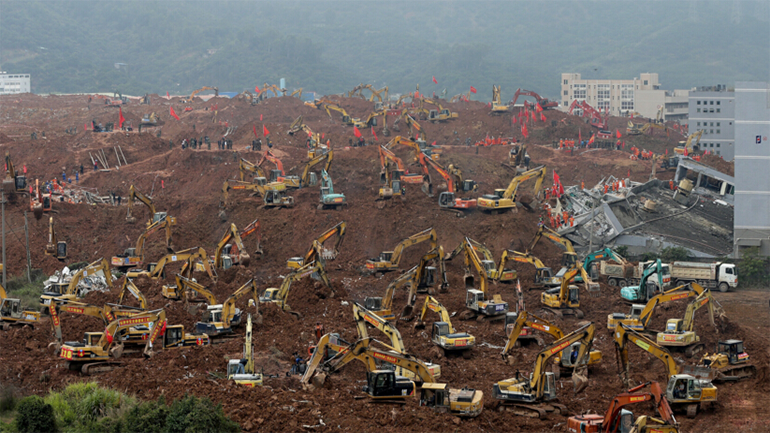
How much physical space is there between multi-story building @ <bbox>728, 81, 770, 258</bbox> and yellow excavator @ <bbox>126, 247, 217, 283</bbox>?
1230 inches

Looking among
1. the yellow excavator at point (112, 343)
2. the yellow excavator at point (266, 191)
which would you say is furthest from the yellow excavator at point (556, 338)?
the yellow excavator at point (266, 191)

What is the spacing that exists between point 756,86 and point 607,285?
56.1 feet

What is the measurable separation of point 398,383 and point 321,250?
20056 millimetres

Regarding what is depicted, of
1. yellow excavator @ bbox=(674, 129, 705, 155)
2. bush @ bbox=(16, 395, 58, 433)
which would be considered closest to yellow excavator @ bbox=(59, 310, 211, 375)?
bush @ bbox=(16, 395, 58, 433)

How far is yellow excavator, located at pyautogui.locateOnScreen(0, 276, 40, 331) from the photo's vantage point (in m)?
36.1

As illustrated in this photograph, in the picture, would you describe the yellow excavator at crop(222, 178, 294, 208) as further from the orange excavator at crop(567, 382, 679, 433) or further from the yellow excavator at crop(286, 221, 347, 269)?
the orange excavator at crop(567, 382, 679, 433)

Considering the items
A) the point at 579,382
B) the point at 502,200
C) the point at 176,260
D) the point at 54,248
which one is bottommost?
the point at 579,382

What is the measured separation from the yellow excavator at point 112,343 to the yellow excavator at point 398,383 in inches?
291

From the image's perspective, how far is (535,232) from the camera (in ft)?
171

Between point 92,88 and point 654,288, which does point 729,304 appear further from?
point 92,88

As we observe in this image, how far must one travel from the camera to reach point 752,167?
160 feet

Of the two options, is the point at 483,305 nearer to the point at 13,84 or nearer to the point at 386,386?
the point at 386,386

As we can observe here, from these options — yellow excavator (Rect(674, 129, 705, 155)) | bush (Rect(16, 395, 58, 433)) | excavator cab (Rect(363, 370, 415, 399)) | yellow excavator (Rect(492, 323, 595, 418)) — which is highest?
yellow excavator (Rect(674, 129, 705, 155))

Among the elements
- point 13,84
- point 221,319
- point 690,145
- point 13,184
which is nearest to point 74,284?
point 221,319
